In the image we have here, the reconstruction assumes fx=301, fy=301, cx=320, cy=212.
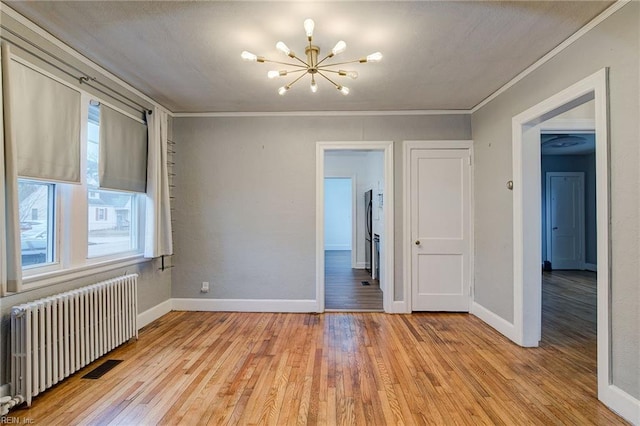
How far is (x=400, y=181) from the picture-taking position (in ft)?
12.8

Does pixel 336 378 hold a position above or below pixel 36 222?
below

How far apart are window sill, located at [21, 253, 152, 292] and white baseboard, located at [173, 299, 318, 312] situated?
0.95 metres

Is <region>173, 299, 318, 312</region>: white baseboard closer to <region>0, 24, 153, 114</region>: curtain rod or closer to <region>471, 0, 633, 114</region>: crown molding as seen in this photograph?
<region>0, 24, 153, 114</region>: curtain rod

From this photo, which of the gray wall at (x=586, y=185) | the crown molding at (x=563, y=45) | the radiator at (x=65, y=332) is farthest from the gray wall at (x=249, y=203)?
the gray wall at (x=586, y=185)

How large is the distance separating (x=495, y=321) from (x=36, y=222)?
14.4ft

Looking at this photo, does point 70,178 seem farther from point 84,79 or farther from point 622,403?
point 622,403

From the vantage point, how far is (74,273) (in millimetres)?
2520

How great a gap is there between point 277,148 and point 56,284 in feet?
8.58

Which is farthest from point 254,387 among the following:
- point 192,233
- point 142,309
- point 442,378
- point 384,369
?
point 192,233

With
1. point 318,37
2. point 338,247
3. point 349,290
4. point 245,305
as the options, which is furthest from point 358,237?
point 318,37

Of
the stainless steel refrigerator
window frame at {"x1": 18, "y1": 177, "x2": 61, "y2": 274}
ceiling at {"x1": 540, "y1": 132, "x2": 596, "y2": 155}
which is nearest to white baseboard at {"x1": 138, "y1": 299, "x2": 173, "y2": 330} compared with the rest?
window frame at {"x1": 18, "y1": 177, "x2": 61, "y2": 274}

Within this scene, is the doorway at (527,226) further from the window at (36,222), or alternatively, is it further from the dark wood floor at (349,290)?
the window at (36,222)

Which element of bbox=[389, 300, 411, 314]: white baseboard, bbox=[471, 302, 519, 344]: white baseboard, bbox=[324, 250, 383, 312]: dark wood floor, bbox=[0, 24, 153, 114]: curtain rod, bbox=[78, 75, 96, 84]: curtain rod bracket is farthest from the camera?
bbox=[324, 250, 383, 312]: dark wood floor

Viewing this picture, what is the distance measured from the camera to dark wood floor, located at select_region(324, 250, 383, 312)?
166 inches
